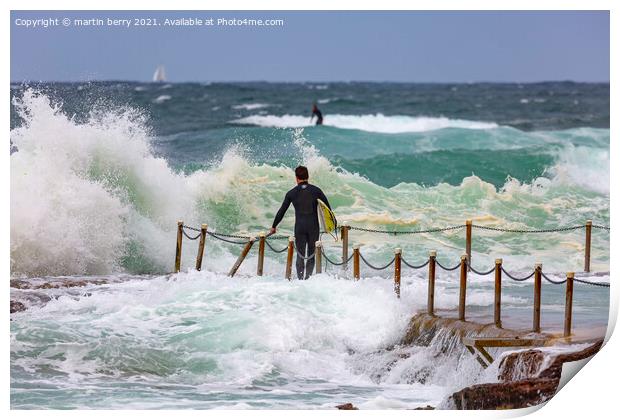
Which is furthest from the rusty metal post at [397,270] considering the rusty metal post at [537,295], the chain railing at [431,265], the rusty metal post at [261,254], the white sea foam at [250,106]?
the white sea foam at [250,106]

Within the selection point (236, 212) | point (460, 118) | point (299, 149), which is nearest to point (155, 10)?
point (236, 212)

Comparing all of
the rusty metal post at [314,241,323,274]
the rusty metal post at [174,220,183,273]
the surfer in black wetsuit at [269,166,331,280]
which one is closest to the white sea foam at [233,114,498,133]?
the rusty metal post at [174,220,183,273]

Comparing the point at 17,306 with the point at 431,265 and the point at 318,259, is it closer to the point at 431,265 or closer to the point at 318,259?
the point at 318,259

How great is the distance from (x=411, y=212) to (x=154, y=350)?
5399mm

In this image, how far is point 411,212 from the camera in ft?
48.2

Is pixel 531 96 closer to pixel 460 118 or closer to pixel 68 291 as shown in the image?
pixel 460 118

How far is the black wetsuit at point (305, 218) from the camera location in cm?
1127

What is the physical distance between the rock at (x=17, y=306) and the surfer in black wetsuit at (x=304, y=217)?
2.25 m

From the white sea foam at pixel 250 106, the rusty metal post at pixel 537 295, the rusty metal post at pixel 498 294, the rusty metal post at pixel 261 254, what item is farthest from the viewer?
the white sea foam at pixel 250 106

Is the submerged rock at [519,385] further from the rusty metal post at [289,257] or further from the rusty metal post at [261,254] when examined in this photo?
the rusty metal post at [261,254]

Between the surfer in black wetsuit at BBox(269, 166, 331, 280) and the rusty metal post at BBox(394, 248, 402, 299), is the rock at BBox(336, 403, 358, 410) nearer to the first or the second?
the rusty metal post at BBox(394, 248, 402, 299)

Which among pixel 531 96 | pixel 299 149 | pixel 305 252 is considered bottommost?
pixel 305 252

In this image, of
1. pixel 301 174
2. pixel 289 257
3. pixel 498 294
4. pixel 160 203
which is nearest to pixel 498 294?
pixel 498 294

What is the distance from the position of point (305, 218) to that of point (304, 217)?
15 mm
